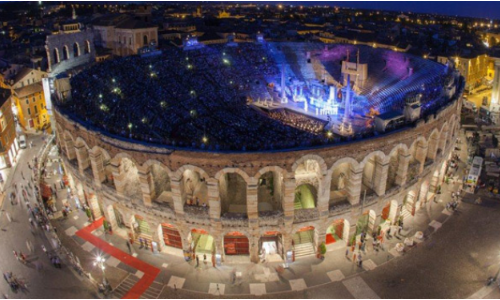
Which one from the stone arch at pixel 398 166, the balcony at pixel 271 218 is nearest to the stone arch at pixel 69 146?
the balcony at pixel 271 218

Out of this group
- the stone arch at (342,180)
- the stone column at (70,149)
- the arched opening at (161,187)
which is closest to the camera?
the stone arch at (342,180)

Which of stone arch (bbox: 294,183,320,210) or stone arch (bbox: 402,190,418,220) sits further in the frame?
stone arch (bbox: 402,190,418,220)

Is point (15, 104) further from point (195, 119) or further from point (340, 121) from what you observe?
point (340, 121)

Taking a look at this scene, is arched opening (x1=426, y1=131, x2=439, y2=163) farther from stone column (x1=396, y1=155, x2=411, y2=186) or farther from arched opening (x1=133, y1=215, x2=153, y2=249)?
arched opening (x1=133, y1=215, x2=153, y2=249)

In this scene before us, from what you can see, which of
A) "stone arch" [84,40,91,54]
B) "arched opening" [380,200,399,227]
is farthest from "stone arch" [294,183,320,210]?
"stone arch" [84,40,91,54]

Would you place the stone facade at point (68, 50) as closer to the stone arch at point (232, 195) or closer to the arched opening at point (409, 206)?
the stone arch at point (232, 195)

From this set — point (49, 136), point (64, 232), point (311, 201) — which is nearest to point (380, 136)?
point (311, 201)
